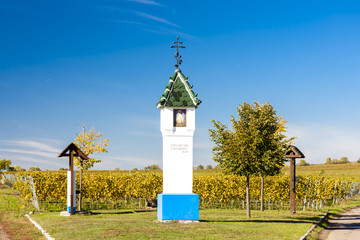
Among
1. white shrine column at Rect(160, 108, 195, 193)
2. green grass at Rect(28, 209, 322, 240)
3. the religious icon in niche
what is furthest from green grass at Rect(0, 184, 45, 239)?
the religious icon in niche

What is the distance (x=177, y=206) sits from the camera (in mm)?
18422

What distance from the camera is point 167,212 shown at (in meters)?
18.4

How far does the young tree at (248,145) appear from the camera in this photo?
21.2m

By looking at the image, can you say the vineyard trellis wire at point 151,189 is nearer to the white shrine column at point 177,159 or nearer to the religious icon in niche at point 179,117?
the white shrine column at point 177,159

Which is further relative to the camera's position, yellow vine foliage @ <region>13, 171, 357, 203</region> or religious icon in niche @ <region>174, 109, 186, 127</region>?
yellow vine foliage @ <region>13, 171, 357, 203</region>

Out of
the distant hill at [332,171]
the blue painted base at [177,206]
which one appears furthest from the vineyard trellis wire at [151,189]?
the distant hill at [332,171]

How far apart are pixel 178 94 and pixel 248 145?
487 cm

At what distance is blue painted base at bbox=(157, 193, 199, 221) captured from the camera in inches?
725

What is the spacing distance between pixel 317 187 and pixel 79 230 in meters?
22.6

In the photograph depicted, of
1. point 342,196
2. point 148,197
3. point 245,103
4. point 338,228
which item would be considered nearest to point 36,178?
point 148,197

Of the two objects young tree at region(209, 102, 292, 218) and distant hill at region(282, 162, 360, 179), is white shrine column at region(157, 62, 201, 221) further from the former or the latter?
distant hill at region(282, 162, 360, 179)

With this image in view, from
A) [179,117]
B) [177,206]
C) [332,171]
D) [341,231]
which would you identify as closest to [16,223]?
[177,206]

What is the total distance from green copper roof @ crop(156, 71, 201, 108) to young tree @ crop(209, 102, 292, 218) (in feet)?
12.1

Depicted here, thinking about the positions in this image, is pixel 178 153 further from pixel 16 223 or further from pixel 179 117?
pixel 16 223
